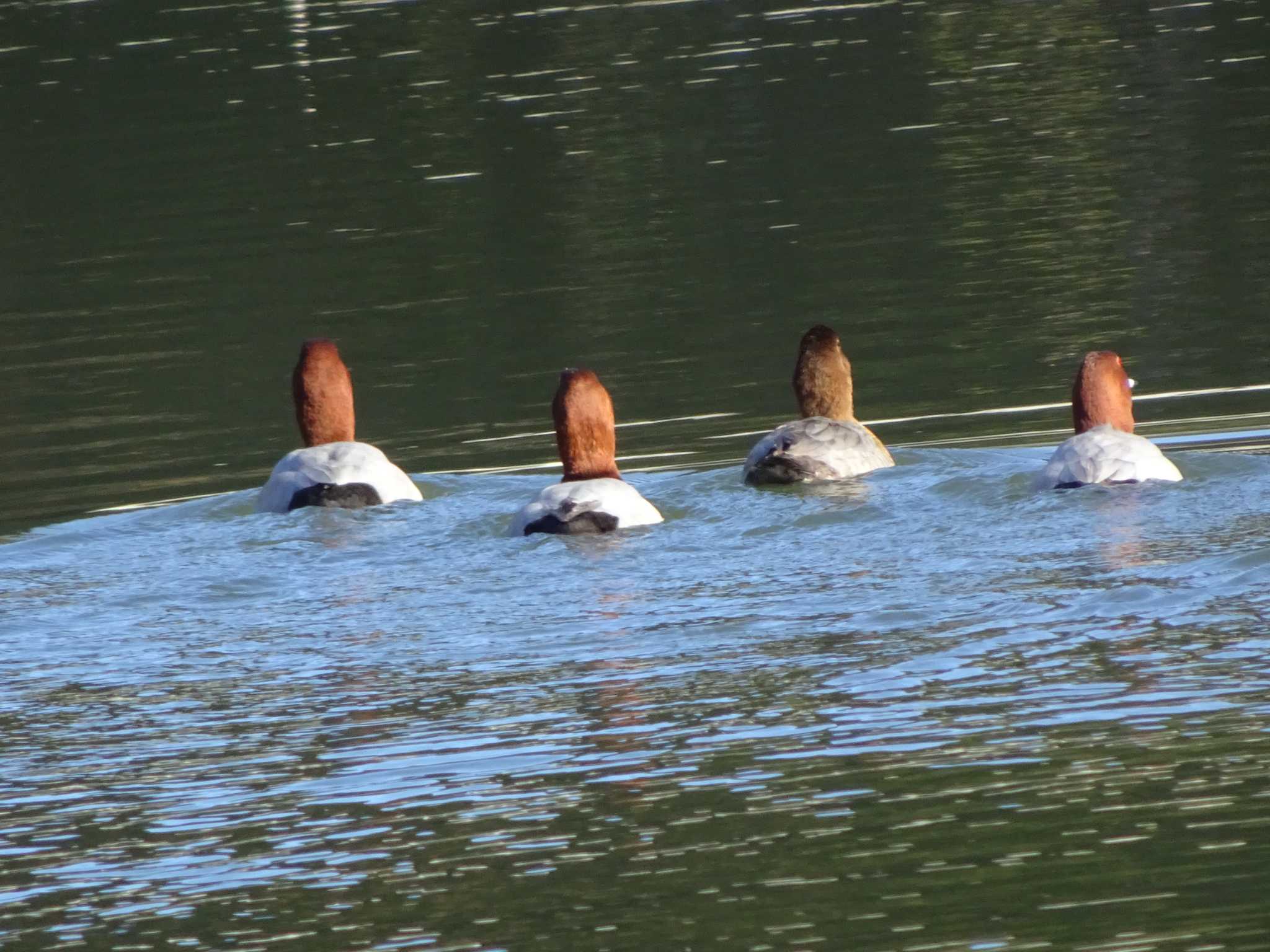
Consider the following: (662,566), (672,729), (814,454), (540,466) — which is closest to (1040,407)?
(814,454)

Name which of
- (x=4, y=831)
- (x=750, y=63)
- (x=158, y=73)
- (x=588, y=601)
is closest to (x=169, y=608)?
(x=588, y=601)

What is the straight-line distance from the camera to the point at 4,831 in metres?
7.28

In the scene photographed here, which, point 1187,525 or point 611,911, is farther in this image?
point 1187,525

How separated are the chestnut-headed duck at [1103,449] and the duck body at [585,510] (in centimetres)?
211

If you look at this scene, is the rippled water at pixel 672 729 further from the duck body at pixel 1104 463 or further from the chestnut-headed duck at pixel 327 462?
the chestnut-headed duck at pixel 327 462

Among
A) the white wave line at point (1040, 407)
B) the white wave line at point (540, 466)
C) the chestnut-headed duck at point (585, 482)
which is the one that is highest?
the chestnut-headed duck at point (585, 482)

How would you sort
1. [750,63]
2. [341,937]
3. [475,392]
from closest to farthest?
[341,937] → [475,392] → [750,63]

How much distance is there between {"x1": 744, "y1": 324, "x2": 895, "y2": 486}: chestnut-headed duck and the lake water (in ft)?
0.67

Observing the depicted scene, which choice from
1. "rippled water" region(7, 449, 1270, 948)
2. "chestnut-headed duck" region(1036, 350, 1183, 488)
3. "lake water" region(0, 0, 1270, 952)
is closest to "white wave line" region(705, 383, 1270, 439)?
"lake water" region(0, 0, 1270, 952)

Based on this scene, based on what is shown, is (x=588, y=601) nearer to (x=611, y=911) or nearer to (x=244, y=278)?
(x=611, y=911)

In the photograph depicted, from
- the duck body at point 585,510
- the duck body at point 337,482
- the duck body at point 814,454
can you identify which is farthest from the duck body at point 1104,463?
the duck body at point 337,482

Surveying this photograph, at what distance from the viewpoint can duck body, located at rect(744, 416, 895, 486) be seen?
12.0 m

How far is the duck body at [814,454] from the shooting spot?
471 inches

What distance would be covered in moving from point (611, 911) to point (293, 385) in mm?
7349
